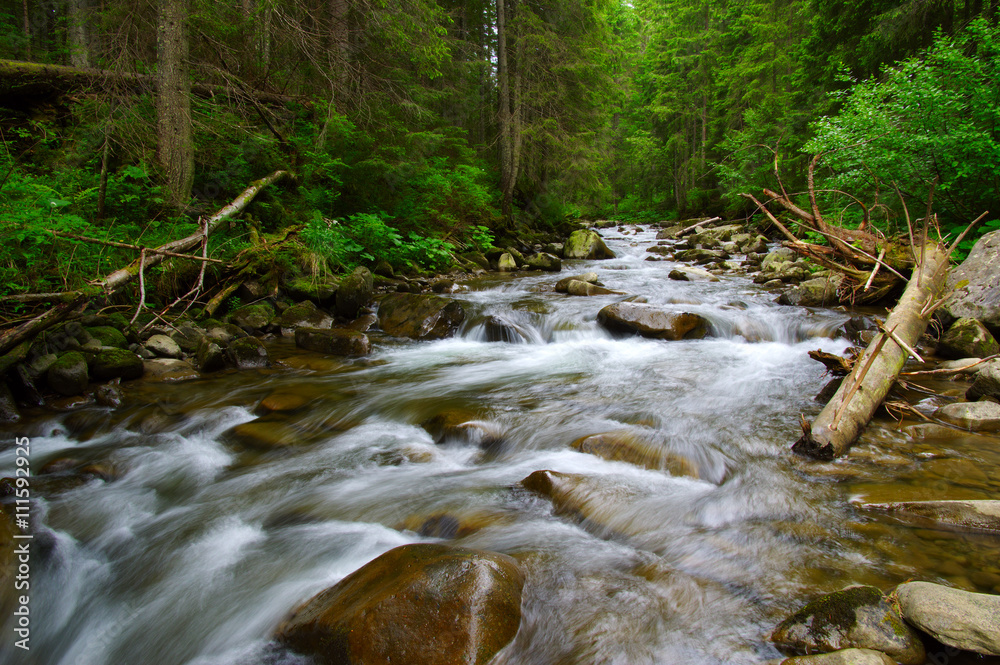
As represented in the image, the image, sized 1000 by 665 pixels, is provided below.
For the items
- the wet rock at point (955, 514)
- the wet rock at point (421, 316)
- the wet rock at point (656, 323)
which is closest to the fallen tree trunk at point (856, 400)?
the wet rock at point (955, 514)

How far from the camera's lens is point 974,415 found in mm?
4031

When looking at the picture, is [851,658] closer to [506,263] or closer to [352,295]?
[352,295]

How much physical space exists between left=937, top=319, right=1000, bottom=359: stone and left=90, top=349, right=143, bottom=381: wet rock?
9.59m

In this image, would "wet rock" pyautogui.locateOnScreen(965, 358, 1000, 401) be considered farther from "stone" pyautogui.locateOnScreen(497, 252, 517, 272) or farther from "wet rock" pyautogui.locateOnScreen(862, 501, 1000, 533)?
"stone" pyautogui.locateOnScreen(497, 252, 517, 272)

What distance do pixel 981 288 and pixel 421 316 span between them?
7.73 metres

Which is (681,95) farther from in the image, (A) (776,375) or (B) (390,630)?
(B) (390,630)

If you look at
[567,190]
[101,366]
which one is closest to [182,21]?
[101,366]

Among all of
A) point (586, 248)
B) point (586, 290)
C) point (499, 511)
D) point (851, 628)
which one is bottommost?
point (499, 511)

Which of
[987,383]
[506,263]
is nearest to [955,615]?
[987,383]

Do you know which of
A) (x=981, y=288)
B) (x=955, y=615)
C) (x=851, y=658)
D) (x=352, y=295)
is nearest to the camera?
(x=851, y=658)

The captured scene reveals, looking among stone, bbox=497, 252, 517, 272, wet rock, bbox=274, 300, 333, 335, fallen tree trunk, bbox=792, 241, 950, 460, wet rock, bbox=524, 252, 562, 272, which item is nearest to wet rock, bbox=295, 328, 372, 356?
wet rock, bbox=274, 300, 333, 335

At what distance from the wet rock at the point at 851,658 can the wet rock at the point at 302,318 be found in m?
7.31

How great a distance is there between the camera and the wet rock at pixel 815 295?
8617 millimetres

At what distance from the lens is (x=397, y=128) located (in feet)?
33.8
